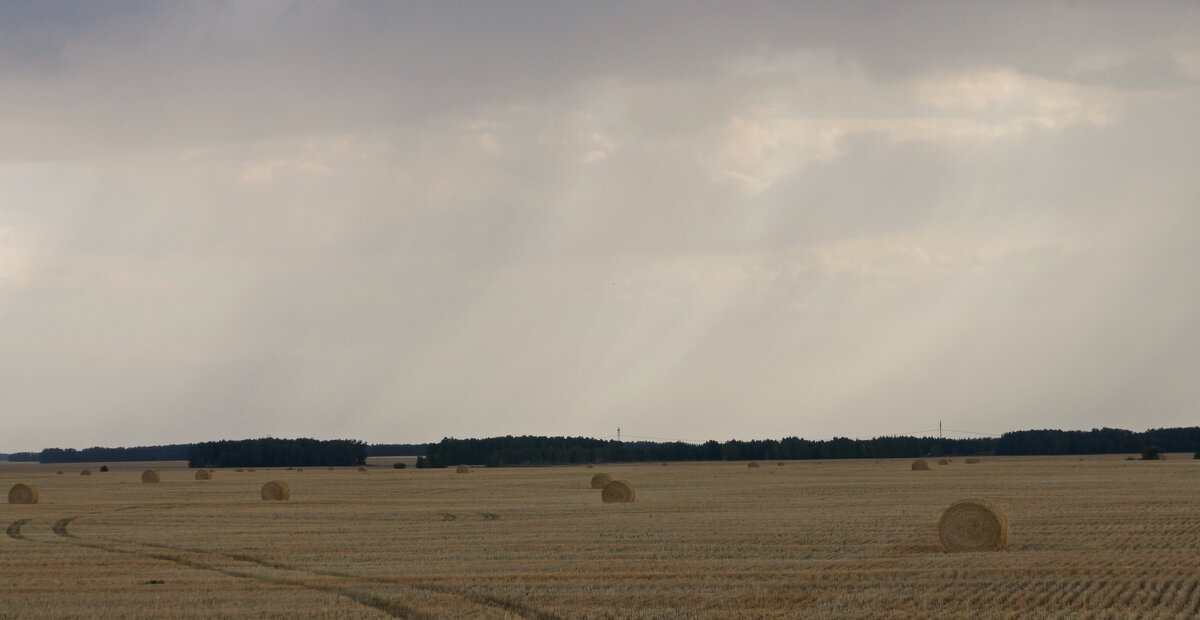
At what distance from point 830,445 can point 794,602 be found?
468ft

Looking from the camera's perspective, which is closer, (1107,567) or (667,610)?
(667,610)

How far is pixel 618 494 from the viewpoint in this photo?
44.3 metres

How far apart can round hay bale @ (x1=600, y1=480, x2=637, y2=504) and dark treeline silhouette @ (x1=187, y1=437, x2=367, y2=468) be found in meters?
121

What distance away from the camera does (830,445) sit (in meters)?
157

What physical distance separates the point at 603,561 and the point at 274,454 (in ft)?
502

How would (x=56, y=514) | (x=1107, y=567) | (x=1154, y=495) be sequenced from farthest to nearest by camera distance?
1. (x=1154, y=495)
2. (x=56, y=514)
3. (x=1107, y=567)

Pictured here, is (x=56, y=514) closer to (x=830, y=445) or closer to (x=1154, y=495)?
(x=1154, y=495)

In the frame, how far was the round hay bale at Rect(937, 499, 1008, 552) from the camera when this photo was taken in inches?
1013

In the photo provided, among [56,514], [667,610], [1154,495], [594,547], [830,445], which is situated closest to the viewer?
[667,610]

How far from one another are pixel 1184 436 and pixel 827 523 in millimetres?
160213

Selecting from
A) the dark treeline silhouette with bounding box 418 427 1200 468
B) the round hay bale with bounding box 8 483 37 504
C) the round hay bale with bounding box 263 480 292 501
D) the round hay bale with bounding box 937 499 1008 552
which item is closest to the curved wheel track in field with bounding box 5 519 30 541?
the round hay bale with bounding box 8 483 37 504

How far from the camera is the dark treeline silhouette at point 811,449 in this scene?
154 m

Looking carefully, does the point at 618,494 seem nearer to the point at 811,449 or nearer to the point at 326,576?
the point at 326,576

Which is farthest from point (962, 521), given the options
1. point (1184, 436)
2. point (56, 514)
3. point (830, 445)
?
point (1184, 436)
